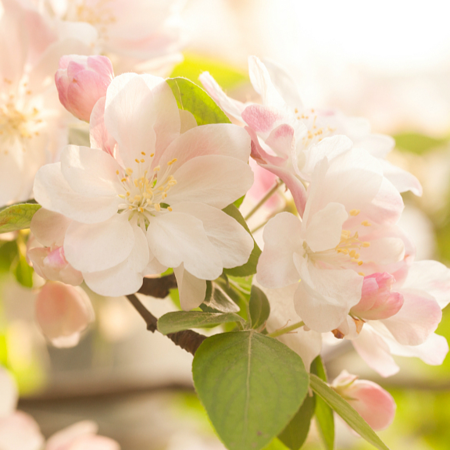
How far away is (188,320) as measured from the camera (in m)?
0.36

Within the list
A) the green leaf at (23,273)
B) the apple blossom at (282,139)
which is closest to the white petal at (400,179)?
the apple blossom at (282,139)

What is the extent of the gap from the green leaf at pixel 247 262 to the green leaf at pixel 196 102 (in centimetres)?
8

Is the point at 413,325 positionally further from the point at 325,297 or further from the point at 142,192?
the point at 142,192

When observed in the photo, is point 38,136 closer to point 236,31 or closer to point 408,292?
point 408,292

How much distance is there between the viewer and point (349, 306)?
358 mm

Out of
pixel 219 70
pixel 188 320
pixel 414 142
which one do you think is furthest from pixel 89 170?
pixel 414 142

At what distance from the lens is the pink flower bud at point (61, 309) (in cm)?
54

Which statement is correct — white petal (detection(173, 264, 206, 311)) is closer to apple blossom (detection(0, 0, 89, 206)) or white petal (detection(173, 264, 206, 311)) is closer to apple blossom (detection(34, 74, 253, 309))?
apple blossom (detection(34, 74, 253, 309))

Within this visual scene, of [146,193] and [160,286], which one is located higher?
[146,193]

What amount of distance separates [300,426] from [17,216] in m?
0.33

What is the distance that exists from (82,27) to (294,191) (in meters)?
0.30

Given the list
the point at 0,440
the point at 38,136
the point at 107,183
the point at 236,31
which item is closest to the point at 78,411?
the point at 0,440

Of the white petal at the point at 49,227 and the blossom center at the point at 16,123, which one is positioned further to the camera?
the blossom center at the point at 16,123

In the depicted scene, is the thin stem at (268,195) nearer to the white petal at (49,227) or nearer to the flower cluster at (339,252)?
the flower cluster at (339,252)
